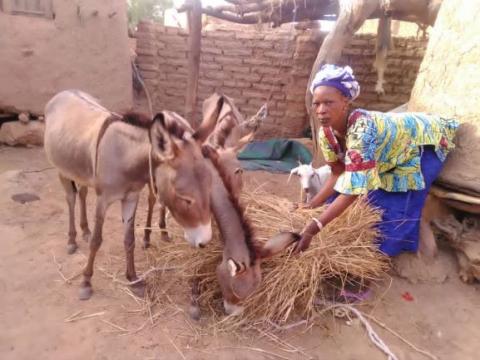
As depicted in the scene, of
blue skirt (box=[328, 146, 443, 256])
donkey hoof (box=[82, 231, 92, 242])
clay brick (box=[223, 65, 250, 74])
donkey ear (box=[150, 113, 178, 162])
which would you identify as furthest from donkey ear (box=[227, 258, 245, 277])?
clay brick (box=[223, 65, 250, 74])

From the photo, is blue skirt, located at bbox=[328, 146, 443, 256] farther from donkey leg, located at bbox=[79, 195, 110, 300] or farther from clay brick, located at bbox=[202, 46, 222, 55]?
clay brick, located at bbox=[202, 46, 222, 55]

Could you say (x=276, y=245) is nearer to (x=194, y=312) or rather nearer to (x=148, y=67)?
(x=194, y=312)

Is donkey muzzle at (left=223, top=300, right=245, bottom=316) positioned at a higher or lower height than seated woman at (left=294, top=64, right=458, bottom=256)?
lower

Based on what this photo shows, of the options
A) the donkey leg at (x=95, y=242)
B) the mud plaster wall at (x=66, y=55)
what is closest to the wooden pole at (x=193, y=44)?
the mud plaster wall at (x=66, y=55)

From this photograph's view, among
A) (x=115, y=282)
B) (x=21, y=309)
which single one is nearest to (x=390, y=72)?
(x=115, y=282)

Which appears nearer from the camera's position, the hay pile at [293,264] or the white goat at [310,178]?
the hay pile at [293,264]

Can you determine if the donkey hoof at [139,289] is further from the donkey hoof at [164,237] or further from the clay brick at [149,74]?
the clay brick at [149,74]

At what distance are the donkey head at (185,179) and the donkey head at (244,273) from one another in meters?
0.24

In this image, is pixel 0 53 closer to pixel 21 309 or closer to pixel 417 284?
pixel 21 309

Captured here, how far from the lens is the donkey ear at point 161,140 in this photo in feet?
7.56

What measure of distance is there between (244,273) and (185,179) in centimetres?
66

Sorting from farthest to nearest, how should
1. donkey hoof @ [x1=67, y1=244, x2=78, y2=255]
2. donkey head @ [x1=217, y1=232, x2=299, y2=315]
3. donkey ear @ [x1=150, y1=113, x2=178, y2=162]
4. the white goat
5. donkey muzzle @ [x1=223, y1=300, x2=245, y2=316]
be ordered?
the white goat < donkey hoof @ [x1=67, y1=244, x2=78, y2=255] < donkey muzzle @ [x1=223, y1=300, x2=245, y2=316] < donkey head @ [x1=217, y1=232, x2=299, y2=315] < donkey ear @ [x1=150, y1=113, x2=178, y2=162]

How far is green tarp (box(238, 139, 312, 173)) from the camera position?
6543 millimetres

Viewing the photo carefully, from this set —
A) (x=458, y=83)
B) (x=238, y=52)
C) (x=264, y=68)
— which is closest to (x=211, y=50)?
(x=238, y=52)
